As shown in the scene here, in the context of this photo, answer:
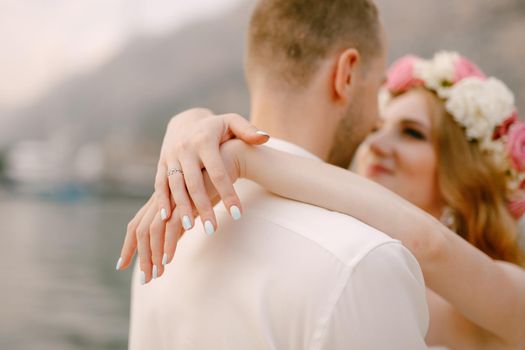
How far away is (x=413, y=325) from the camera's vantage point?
0.90 meters

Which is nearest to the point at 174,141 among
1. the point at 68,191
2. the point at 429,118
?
the point at 429,118

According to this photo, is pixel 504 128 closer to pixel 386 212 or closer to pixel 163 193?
pixel 386 212

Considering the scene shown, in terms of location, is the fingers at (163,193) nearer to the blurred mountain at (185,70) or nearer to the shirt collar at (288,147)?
the shirt collar at (288,147)

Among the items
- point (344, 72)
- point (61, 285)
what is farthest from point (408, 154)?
point (61, 285)

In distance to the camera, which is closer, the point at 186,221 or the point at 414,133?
the point at 186,221

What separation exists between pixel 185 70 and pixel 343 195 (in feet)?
64.7

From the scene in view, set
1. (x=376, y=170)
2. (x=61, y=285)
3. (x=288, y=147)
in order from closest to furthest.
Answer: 1. (x=288, y=147)
2. (x=376, y=170)
3. (x=61, y=285)

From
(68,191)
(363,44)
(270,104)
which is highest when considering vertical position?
(363,44)

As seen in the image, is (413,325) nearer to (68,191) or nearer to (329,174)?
(329,174)

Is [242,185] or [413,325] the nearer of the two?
[413,325]

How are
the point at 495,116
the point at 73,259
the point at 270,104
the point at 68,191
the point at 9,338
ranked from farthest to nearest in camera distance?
the point at 68,191 → the point at 73,259 → the point at 9,338 → the point at 495,116 → the point at 270,104

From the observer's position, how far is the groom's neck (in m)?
1.16

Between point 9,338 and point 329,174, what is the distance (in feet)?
21.8

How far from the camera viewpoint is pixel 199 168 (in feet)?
3.14
